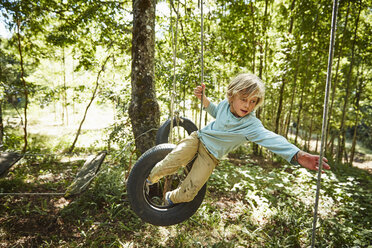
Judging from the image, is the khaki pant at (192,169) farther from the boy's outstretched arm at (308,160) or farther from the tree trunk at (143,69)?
the tree trunk at (143,69)

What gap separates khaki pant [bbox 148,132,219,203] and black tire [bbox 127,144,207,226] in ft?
0.20

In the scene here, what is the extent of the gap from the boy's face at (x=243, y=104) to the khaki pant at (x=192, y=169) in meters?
0.44

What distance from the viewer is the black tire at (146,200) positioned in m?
1.60

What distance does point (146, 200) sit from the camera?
1.67 meters

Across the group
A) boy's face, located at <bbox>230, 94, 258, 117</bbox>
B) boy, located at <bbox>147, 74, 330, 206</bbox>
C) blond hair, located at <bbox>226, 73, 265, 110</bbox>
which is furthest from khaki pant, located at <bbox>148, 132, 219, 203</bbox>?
blond hair, located at <bbox>226, 73, 265, 110</bbox>

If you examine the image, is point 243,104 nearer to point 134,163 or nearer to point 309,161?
point 309,161

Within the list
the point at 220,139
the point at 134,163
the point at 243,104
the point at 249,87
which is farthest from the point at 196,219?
the point at 249,87

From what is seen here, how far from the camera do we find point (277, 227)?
9.48ft

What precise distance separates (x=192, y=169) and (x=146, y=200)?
48cm

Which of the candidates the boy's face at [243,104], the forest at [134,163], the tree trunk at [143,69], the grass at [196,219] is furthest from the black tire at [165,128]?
the boy's face at [243,104]

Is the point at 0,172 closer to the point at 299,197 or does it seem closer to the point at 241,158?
the point at 299,197

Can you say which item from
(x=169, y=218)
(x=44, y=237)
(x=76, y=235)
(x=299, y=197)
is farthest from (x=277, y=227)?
(x=44, y=237)

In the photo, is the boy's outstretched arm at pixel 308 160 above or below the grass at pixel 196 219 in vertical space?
above

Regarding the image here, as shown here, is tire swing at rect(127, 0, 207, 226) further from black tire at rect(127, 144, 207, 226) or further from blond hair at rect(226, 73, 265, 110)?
blond hair at rect(226, 73, 265, 110)
